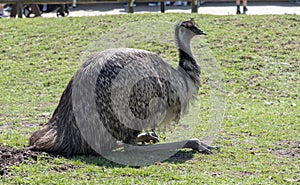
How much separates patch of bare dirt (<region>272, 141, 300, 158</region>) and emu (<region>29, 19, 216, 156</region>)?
833 mm

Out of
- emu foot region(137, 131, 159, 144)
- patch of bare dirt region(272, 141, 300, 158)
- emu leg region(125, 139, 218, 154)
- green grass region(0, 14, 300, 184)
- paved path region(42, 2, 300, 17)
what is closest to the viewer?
green grass region(0, 14, 300, 184)

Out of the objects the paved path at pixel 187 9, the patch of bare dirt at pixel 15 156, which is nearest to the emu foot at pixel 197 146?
the patch of bare dirt at pixel 15 156

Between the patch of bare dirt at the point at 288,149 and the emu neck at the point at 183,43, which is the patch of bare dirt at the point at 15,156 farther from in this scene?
the patch of bare dirt at the point at 288,149

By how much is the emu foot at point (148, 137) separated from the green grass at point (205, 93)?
2.02ft

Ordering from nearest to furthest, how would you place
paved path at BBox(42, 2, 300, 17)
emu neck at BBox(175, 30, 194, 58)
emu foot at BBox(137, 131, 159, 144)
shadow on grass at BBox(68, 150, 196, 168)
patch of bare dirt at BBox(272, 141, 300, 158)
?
shadow on grass at BBox(68, 150, 196, 168) → patch of bare dirt at BBox(272, 141, 300, 158) → emu foot at BBox(137, 131, 159, 144) → emu neck at BBox(175, 30, 194, 58) → paved path at BBox(42, 2, 300, 17)

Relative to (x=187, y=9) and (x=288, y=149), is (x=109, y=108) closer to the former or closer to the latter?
(x=288, y=149)

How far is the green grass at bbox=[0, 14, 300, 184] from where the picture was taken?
6.44 m

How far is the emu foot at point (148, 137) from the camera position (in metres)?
7.71

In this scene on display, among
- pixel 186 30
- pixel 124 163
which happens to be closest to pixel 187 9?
pixel 186 30

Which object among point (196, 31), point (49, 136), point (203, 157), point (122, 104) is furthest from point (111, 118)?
point (196, 31)

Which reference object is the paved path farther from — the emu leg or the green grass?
the emu leg

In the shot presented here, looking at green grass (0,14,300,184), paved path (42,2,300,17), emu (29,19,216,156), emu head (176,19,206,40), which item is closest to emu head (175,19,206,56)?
emu head (176,19,206,40)

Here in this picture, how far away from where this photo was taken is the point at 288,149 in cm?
775

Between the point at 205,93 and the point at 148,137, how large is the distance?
3844 mm
